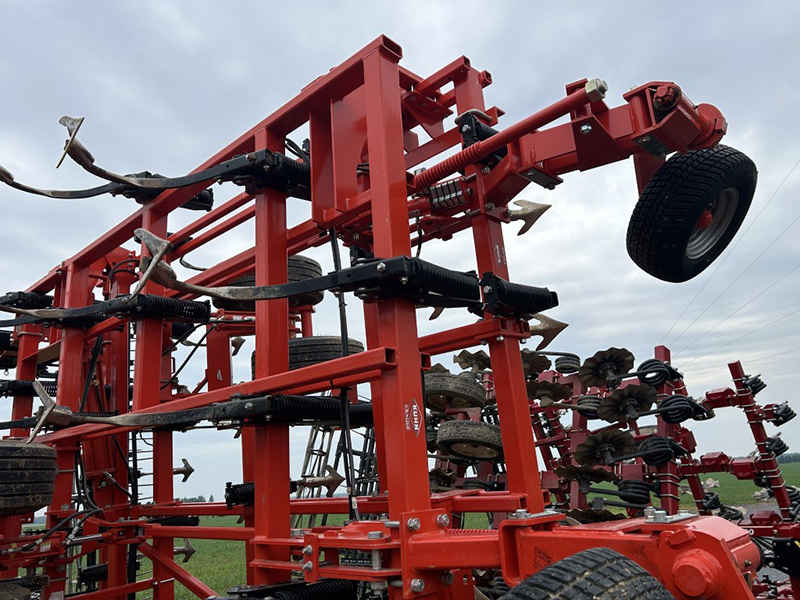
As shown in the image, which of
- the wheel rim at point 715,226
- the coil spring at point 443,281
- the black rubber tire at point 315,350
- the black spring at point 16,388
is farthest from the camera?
the black spring at point 16,388

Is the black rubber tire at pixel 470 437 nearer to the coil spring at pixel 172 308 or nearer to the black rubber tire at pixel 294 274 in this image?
the black rubber tire at pixel 294 274

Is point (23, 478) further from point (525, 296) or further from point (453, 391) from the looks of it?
point (453, 391)

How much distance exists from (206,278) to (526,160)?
323 centimetres

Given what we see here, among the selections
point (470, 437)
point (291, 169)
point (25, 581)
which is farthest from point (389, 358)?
point (25, 581)

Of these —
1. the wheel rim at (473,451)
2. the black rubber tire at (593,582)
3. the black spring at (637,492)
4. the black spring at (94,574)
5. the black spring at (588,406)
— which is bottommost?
the black spring at (94,574)

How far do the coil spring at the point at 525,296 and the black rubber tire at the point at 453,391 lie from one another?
3263mm

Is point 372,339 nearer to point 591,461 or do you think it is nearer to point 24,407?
point 591,461

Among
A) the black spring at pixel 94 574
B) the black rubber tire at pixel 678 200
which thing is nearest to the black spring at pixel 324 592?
the black rubber tire at pixel 678 200

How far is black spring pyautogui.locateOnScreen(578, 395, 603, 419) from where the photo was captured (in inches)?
312

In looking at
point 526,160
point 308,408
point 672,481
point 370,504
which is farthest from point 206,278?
point 672,481

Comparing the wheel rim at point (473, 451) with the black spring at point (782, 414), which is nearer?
the wheel rim at point (473, 451)

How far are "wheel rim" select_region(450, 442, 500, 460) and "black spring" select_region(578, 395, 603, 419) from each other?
1.34 metres

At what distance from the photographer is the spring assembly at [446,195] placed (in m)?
4.55

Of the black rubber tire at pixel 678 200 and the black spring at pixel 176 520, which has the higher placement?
the black rubber tire at pixel 678 200
